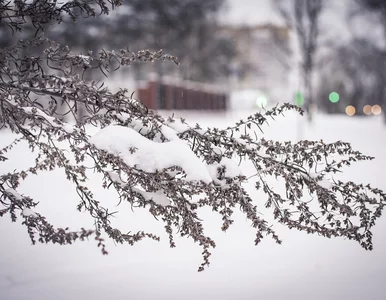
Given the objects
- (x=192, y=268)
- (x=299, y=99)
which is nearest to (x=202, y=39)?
(x=299, y=99)

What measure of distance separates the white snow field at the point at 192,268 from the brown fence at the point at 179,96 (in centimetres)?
1020

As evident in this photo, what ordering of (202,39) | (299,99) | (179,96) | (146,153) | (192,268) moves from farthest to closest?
(202,39) < (179,96) < (299,99) < (192,268) < (146,153)

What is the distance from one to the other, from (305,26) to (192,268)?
24.5 metres

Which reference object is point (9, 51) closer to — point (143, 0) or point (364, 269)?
point (364, 269)

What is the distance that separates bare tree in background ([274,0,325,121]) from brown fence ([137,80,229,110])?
758cm

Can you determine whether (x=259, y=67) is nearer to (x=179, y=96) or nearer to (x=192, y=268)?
(x=179, y=96)

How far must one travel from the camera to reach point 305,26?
2605cm

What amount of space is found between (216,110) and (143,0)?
12.8 metres

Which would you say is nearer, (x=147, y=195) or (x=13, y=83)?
(x=147, y=195)

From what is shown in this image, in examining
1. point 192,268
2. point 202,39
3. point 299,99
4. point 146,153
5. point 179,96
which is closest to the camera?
point 146,153

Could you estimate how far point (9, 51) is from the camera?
3.24m

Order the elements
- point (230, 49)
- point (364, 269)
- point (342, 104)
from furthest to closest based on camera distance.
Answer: point (342, 104) → point (230, 49) → point (364, 269)

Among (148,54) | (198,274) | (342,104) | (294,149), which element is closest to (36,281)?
(198,274)

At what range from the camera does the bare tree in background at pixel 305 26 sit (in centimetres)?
2517
